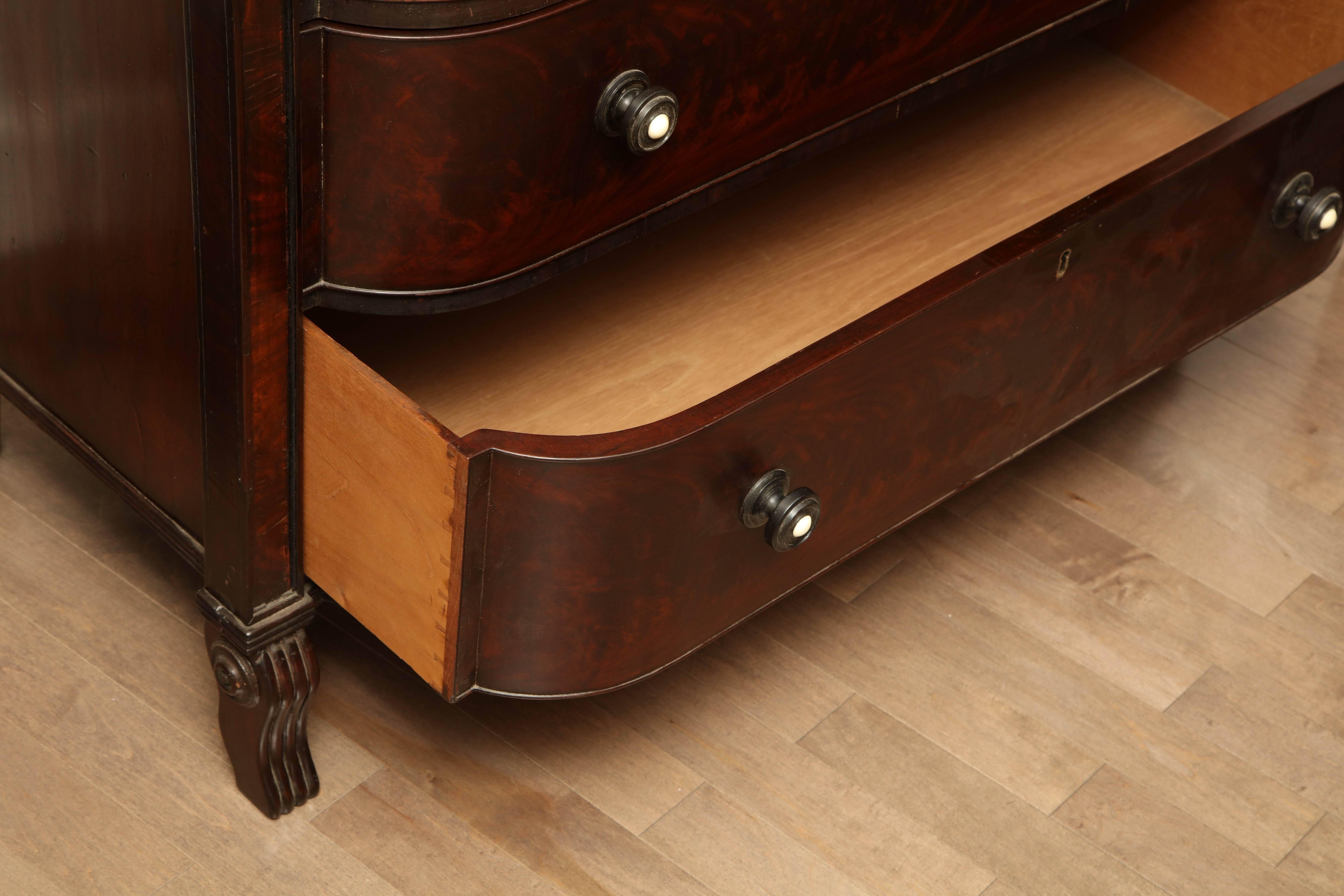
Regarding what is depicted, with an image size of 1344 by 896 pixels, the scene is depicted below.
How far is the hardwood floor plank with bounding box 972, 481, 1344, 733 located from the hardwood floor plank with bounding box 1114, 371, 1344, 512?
117 mm

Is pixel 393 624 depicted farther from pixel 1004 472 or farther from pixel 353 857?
pixel 1004 472

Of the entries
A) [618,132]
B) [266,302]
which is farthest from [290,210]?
[618,132]

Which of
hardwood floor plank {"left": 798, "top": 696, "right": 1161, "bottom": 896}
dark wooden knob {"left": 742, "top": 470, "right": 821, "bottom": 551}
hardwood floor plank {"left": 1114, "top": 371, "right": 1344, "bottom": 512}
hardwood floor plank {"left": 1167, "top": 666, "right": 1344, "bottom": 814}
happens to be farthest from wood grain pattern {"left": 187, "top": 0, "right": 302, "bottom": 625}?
hardwood floor plank {"left": 1114, "top": 371, "right": 1344, "bottom": 512}

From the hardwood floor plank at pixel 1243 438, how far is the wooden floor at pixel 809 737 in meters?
0.05

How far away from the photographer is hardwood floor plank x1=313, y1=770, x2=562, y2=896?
0.93 m

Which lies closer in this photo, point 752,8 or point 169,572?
point 752,8

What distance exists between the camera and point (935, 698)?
1.08 m

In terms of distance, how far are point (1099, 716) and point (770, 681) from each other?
0.22 m

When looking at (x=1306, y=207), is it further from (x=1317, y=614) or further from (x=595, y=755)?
(x=595, y=755)

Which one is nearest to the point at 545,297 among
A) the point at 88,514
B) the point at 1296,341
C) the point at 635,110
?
the point at 635,110

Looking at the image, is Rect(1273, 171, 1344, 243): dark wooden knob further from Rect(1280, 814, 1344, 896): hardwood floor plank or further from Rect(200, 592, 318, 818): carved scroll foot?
Rect(200, 592, 318, 818): carved scroll foot

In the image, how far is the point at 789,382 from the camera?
0.78m

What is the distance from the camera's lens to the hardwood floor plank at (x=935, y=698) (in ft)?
3.42

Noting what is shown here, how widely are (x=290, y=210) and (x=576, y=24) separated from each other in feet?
0.50
